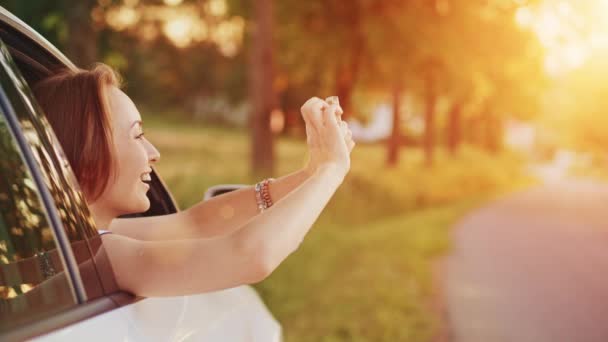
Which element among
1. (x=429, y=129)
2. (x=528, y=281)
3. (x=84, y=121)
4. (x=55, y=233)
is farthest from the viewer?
(x=429, y=129)

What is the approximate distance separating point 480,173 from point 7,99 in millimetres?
34787

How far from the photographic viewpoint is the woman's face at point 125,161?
2.22 meters

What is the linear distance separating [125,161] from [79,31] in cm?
886

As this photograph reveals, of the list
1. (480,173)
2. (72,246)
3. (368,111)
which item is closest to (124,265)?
(72,246)

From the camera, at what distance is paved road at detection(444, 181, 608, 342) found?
7500mm

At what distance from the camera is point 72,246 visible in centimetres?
191

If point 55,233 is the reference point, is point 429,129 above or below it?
below

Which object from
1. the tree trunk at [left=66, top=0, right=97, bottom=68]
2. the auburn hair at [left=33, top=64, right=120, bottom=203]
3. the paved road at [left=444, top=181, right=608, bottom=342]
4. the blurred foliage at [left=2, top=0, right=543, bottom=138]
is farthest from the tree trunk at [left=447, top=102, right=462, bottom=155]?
the auburn hair at [left=33, top=64, right=120, bottom=203]

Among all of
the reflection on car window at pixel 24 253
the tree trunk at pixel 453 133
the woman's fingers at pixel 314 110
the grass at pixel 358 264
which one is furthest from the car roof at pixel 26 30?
the tree trunk at pixel 453 133

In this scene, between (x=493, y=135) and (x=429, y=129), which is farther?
(x=493, y=135)

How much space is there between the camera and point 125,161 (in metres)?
2.23

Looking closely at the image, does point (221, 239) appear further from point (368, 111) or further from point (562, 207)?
point (368, 111)

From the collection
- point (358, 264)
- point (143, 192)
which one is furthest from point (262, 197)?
point (358, 264)

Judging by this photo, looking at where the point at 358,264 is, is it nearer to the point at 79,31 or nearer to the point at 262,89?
the point at 262,89
